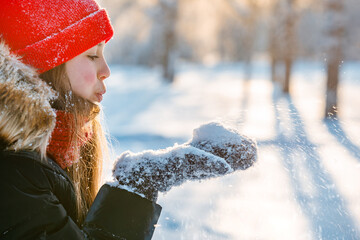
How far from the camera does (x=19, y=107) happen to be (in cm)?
94

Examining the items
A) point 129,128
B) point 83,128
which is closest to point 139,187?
point 83,128

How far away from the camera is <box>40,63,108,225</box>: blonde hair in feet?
3.66

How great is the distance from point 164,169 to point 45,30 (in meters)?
0.60

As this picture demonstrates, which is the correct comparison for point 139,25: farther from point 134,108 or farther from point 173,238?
point 173,238

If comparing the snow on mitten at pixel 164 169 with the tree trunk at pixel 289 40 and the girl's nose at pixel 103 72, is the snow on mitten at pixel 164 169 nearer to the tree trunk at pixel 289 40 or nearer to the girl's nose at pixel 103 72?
the girl's nose at pixel 103 72

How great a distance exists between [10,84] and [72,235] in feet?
1.48

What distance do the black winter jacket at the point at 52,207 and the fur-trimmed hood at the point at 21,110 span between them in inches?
1.4

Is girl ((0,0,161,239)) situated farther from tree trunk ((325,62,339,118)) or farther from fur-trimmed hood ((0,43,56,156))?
tree trunk ((325,62,339,118))

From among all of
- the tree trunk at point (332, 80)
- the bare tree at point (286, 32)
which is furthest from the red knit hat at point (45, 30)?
the bare tree at point (286, 32)

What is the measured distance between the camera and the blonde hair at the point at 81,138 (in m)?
1.11

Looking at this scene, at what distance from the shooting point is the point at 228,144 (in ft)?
3.60

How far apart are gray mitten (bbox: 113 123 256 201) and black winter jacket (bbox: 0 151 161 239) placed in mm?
56

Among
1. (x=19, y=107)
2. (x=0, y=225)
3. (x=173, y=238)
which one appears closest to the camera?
(x=0, y=225)

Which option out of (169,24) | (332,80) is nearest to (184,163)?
(332,80)
